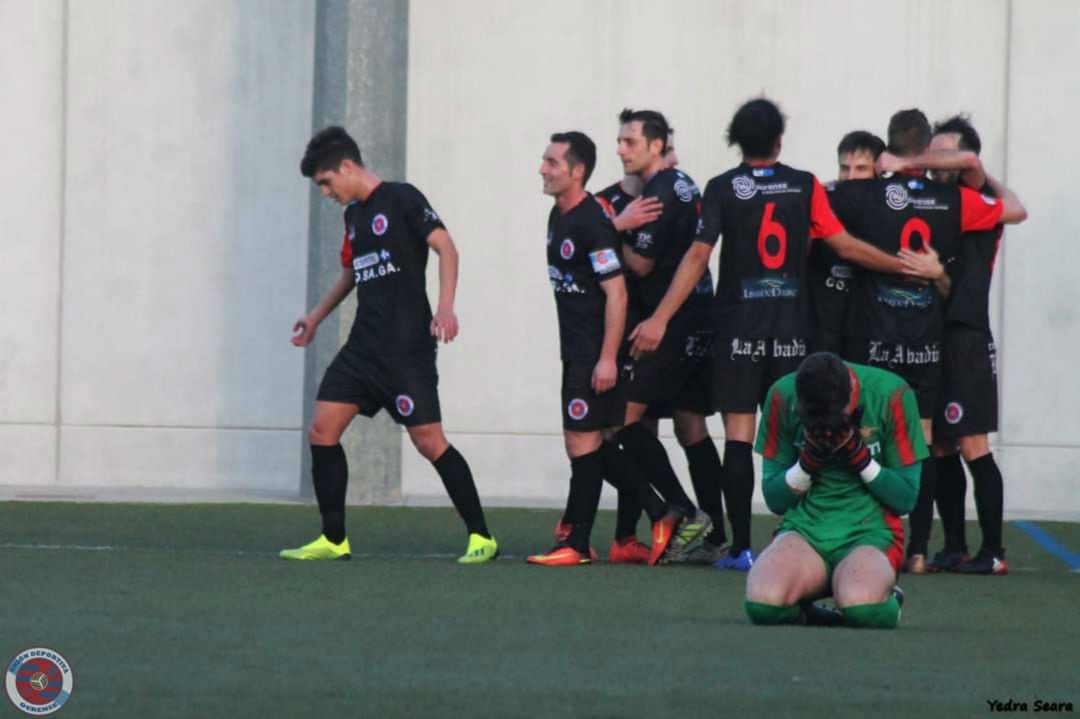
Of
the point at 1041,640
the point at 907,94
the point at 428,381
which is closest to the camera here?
the point at 1041,640

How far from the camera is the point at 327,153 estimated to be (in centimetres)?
853

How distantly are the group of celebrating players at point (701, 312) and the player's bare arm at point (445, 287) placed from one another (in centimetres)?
1

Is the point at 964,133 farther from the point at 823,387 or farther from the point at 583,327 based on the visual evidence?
the point at 823,387

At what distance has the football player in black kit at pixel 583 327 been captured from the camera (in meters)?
8.44

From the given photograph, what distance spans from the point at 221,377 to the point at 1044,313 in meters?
5.51

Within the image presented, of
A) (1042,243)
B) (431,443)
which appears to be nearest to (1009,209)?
(431,443)

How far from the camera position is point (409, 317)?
27.9 ft

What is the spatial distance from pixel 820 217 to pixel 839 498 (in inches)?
80.8

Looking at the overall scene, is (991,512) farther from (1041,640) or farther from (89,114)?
(89,114)

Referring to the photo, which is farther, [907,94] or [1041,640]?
[907,94]

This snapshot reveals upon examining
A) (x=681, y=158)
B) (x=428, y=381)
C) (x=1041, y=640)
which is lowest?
(x=1041, y=640)

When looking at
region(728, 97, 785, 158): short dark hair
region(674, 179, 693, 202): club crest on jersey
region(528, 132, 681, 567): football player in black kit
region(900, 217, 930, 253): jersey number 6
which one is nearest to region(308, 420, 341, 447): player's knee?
region(528, 132, 681, 567): football player in black kit

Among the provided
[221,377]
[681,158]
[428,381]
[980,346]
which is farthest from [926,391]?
[221,377]

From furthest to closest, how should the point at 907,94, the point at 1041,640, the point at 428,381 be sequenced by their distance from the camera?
the point at 907,94
the point at 428,381
the point at 1041,640
